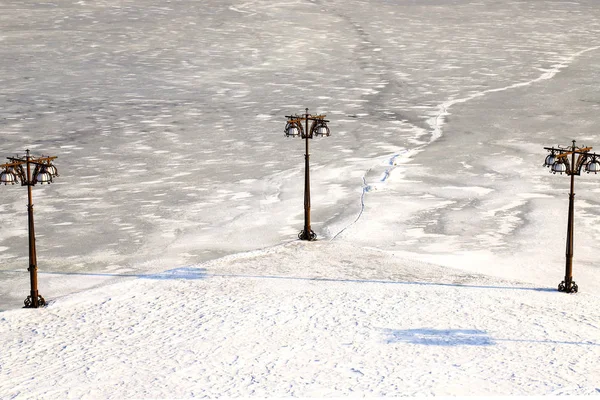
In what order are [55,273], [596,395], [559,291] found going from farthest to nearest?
[55,273] → [559,291] → [596,395]

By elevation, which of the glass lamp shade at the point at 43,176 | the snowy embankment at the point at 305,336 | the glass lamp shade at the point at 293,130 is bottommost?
the snowy embankment at the point at 305,336

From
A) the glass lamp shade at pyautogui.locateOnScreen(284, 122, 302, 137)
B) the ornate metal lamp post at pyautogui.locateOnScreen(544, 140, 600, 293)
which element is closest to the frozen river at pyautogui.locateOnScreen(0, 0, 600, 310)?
the ornate metal lamp post at pyautogui.locateOnScreen(544, 140, 600, 293)

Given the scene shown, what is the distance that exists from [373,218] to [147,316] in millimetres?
7667

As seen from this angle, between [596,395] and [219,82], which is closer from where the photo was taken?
[596,395]

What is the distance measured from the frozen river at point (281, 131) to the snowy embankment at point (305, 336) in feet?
5.08

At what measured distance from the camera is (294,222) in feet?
69.6

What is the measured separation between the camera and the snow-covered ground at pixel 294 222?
13.1 meters

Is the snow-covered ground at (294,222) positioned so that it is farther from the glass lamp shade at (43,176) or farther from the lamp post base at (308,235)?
the glass lamp shade at (43,176)

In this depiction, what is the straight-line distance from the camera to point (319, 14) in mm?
58344

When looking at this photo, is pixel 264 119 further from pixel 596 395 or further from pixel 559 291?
pixel 596 395

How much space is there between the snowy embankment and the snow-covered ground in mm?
45

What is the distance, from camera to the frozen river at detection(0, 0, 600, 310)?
1984 centimetres

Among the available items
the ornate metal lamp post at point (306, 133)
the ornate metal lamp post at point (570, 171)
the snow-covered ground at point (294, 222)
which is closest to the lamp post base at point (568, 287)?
the ornate metal lamp post at point (570, 171)

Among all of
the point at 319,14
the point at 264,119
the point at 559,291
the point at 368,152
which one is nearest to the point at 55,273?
the point at 559,291
